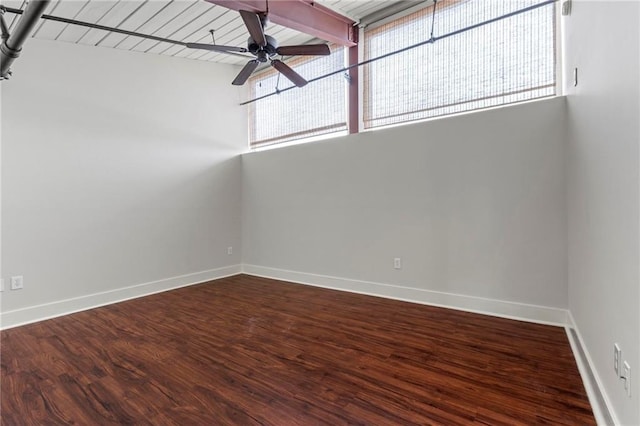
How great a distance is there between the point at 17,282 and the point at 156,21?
3143 millimetres

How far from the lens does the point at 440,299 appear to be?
3.61 metres

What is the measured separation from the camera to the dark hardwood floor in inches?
71.7

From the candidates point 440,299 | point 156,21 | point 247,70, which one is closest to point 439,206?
point 440,299

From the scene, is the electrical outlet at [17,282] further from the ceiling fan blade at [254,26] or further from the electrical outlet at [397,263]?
the electrical outlet at [397,263]

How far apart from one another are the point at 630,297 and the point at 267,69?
5.28m

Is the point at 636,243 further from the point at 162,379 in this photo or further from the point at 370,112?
the point at 370,112

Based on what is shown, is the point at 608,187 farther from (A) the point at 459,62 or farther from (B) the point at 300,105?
(B) the point at 300,105

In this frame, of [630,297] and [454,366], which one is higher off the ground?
[630,297]

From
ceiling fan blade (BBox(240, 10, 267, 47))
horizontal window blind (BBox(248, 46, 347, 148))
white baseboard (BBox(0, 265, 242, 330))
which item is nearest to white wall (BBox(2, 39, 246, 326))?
white baseboard (BBox(0, 265, 242, 330))

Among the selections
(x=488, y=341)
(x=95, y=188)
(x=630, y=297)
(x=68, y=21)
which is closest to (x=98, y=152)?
(x=95, y=188)

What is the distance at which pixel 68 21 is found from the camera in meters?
3.21

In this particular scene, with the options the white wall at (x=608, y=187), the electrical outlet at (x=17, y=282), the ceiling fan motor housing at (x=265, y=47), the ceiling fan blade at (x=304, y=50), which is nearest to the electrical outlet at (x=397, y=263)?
the white wall at (x=608, y=187)

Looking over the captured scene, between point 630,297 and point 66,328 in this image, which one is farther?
point 66,328

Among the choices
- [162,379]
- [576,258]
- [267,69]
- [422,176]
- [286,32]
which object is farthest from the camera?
[267,69]
